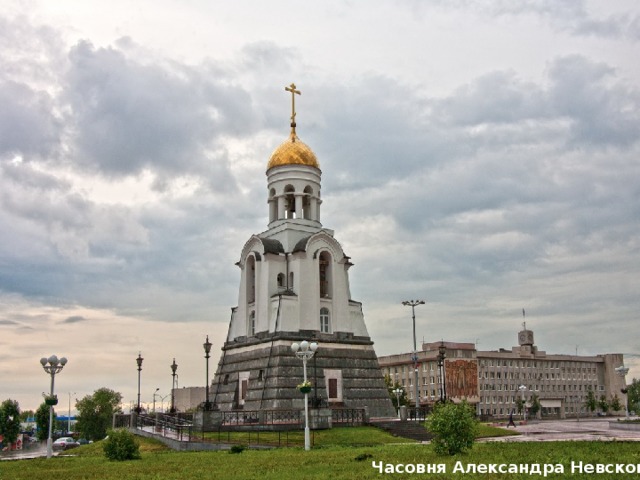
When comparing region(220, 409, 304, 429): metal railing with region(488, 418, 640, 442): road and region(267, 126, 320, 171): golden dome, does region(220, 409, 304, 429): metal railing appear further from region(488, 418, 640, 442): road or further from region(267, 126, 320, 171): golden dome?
region(267, 126, 320, 171): golden dome

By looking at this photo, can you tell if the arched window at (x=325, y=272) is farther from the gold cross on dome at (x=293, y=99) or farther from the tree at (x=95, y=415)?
the tree at (x=95, y=415)

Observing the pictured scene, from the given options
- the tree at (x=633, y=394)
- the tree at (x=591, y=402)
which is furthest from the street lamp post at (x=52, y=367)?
the tree at (x=633, y=394)

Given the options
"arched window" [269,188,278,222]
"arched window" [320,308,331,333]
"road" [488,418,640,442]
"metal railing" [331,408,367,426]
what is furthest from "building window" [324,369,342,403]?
"arched window" [269,188,278,222]

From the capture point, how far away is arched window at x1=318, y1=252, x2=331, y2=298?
161 ft

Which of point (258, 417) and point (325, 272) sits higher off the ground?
point (325, 272)

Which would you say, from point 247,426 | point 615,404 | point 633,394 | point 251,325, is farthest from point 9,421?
point 633,394

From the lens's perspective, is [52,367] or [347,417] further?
[347,417]

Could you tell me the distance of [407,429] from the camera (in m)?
37.1

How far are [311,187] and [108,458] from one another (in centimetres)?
3002

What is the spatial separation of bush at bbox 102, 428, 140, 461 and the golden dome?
2963 cm

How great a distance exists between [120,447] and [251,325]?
25.7m

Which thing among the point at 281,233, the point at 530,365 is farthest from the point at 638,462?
the point at 530,365

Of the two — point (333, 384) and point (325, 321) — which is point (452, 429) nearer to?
point (333, 384)

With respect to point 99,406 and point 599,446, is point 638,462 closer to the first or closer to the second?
point 599,446
